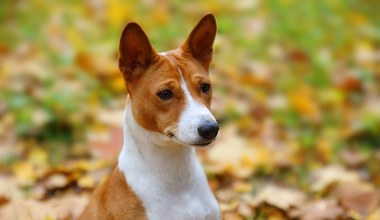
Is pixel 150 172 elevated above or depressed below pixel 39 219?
above

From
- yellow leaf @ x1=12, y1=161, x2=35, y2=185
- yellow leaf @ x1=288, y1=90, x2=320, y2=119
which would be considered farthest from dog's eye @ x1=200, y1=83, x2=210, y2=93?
yellow leaf @ x1=288, y1=90, x2=320, y2=119

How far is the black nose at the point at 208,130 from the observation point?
3.32 meters

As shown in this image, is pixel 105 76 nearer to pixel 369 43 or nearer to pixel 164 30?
pixel 164 30

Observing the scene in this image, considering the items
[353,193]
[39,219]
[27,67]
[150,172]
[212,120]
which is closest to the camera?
[212,120]

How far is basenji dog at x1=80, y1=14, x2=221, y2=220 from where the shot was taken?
3.50 meters

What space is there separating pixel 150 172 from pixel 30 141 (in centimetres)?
309

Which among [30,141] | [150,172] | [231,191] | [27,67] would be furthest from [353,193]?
[27,67]

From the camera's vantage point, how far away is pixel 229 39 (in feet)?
28.1

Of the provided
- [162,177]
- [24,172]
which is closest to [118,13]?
[24,172]

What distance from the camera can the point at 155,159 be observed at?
12.0 feet

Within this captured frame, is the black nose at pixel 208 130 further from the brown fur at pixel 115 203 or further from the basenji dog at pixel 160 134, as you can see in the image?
the brown fur at pixel 115 203

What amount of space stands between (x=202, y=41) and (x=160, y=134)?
1.87 ft

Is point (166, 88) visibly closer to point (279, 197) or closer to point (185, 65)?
point (185, 65)

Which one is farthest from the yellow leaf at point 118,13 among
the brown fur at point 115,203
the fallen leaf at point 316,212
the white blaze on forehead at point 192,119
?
the white blaze on forehead at point 192,119
